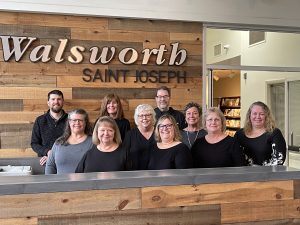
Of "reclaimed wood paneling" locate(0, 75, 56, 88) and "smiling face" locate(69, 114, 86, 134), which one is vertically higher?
"reclaimed wood paneling" locate(0, 75, 56, 88)

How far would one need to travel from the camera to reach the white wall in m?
4.68

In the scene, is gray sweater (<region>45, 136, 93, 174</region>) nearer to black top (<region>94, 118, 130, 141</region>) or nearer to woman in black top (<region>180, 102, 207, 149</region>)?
woman in black top (<region>180, 102, 207, 149</region>)

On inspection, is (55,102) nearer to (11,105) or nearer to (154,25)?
(11,105)

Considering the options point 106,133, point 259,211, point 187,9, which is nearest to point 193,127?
point 106,133

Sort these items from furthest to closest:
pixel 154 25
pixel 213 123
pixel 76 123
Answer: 1. pixel 154 25
2. pixel 76 123
3. pixel 213 123

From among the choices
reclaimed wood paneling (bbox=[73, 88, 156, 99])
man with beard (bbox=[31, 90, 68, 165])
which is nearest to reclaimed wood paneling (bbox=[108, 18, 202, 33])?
reclaimed wood paneling (bbox=[73, 88, 156, 99])

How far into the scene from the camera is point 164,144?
2.83 m

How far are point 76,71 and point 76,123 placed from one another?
1.76 meters

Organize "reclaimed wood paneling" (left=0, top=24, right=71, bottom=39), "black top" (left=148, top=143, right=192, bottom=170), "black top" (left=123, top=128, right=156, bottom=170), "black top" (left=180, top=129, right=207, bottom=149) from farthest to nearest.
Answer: "reclaimed wood paneling" (left=0, top=24, right=71, bottom=39) → "black top" (left=180, top=129, right=207, bottom=149) → "black top" (left=123, top=128, right=156, bottom=170) → "black top" (left=148, top=143, right=192, bottom=170)

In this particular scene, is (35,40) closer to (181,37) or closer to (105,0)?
(105,0)

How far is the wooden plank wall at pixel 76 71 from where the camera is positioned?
15.2 ft

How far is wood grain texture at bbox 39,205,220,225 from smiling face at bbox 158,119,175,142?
2.94 feet

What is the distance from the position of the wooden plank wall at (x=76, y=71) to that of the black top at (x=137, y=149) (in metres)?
1.76

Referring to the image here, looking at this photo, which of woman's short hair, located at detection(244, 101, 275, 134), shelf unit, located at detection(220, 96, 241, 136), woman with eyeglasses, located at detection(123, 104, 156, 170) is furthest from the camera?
shelf unit, located at detection(220, 96, 241, 136)
